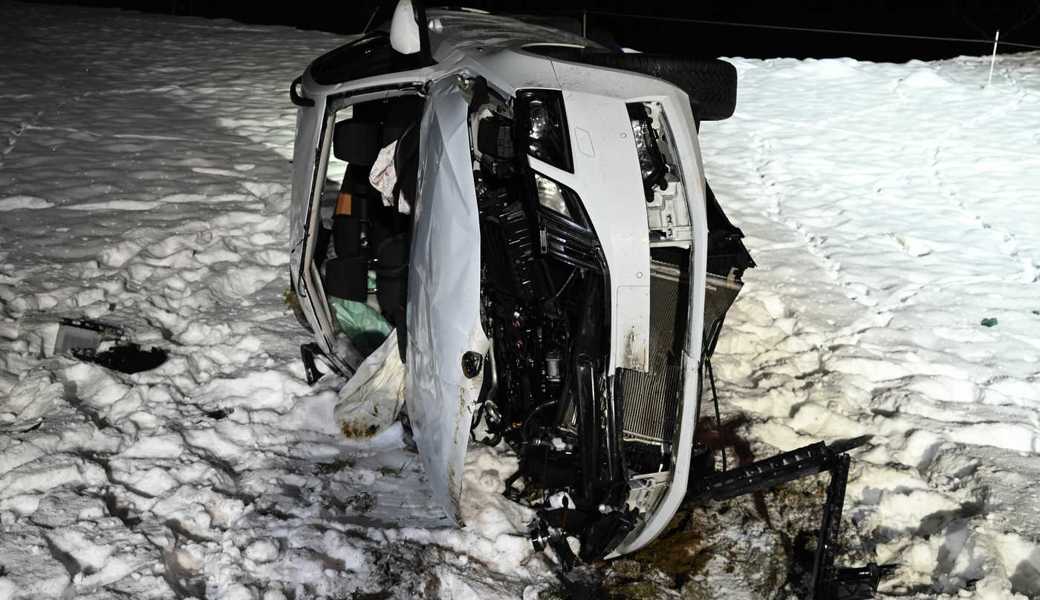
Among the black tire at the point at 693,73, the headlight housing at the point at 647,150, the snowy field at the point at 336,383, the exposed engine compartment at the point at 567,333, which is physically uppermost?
the black tire at the point at 693,73

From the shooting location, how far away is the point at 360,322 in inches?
194

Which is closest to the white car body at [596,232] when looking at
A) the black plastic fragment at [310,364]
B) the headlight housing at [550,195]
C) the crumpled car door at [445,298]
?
the crumpled car door at [445,298]

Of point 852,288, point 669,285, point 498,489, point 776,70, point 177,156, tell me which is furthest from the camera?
point 776,70

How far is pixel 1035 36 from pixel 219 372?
81.9 feet

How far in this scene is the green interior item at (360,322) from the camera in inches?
192

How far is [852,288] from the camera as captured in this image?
597 cm

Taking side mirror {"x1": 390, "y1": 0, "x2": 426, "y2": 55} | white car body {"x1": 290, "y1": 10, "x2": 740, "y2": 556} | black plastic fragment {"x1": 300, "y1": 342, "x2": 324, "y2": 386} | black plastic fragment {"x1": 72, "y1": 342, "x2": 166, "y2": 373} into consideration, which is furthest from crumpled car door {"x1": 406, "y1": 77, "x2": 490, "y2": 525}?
black plastic fragment {"x1": 72, "y1": 342, "x2": 166, "y2": 373}

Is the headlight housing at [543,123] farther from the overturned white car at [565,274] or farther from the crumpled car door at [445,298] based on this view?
the crumpled car door at [445,298]

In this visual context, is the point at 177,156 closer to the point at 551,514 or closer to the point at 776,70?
the point at 551,514

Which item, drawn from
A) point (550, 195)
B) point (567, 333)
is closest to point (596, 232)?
point (550, 195)

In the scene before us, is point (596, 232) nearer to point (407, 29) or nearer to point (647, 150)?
point (647, 150)

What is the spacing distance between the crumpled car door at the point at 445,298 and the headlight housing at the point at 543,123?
219 mm

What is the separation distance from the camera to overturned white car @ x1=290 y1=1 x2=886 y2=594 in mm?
3137

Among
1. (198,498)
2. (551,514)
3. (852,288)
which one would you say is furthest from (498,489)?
(852,288)
